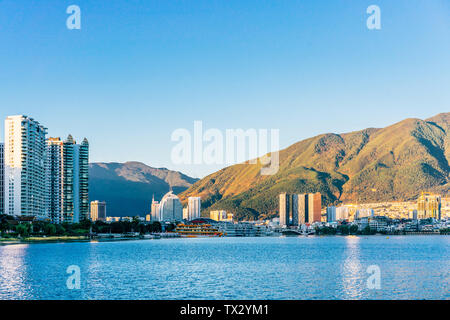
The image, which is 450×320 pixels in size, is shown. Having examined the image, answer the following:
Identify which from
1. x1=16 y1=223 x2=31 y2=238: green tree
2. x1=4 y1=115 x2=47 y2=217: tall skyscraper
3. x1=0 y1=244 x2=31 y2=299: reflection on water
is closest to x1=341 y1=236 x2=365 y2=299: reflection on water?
x1=0 y1=244 x2=31 y2=299: reflection on water

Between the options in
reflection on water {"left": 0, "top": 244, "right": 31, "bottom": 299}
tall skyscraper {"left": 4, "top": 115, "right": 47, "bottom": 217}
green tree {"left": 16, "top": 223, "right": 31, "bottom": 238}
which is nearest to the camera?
reflection on water {"left": 0, "top": 244, "right": 31, "bottom": 299}

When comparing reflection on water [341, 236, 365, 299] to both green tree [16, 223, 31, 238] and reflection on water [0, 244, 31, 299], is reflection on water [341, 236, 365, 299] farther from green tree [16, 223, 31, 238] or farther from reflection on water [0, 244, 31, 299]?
green tree [16, 223, 31, 238]

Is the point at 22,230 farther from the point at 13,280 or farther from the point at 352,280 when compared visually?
the point at 352,280

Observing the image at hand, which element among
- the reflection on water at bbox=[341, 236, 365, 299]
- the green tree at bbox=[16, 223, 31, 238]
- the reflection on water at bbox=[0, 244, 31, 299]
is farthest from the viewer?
the green tree at bbox=[16, 223, 31, 238]

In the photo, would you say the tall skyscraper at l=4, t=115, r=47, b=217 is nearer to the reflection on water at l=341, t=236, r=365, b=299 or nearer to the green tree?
the green tree

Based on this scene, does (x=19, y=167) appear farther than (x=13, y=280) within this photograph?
Yes

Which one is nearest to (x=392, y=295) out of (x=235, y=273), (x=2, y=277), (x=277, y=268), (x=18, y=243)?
(x=235, y=273)

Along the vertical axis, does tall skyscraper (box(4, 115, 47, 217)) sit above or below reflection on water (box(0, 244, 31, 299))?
above

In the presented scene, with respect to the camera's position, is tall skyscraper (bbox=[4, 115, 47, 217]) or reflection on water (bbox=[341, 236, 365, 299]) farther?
tall skyscraper (bbox=[4, 115, 47, 217])

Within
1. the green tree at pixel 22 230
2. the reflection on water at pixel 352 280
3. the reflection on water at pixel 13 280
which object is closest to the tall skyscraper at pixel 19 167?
the green tree at pixel 22 230

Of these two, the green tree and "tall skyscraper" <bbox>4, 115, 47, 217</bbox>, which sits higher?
"tall skyscraper" <bbox>4, 115, 47, 217</bbox>

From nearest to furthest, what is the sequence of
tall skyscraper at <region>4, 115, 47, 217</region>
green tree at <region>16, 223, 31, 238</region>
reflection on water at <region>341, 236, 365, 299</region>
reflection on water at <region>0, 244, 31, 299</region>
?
reflection on water at <region>341, 236, 365, 299</region> → reflection on water at <region>0, 244, 31, 299</region> → green tree at <region>16, 223, 31, 238</region> → tall skyscraper at <region>4, 115, 47, 217</region>

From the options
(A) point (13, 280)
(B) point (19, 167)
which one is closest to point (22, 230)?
(B) point (19, 167)

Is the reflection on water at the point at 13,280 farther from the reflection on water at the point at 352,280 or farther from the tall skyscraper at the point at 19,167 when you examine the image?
the tall skyscraper at the point at 19,167
